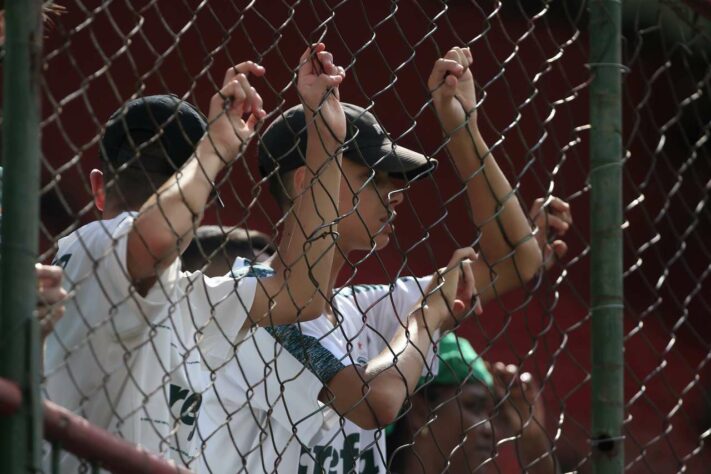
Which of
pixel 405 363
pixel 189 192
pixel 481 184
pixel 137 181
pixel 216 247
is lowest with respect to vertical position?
pixel 405 363

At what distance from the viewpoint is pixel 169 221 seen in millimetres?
2330

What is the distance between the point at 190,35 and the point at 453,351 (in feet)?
4.98

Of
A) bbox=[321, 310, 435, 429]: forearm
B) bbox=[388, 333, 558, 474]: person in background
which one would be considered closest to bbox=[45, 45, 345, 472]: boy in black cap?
bbox=[321, 310, 435, 429]: forearm

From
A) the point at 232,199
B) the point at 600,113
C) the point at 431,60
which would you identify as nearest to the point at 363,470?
the point at 600,113

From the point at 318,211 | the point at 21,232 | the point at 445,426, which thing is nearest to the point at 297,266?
the point at 318,211

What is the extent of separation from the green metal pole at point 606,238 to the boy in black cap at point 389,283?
0.76ft

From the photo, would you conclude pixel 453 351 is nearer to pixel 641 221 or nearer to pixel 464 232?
pixel 464 232

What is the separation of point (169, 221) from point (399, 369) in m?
0.71

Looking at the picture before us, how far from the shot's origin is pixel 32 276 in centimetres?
191

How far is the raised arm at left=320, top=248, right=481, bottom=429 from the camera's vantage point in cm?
280

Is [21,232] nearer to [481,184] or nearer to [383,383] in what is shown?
[383,383]

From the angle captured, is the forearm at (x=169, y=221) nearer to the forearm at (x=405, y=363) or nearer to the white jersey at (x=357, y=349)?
the white jersey at (x=357, y=349)

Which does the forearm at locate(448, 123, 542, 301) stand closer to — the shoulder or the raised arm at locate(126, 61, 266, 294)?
the raised arm at locate(126, 61, 266, 294)

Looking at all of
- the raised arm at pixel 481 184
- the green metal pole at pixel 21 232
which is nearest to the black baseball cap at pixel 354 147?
the raised arm at pixel 481 184
